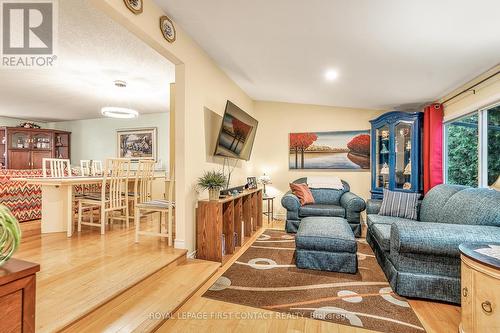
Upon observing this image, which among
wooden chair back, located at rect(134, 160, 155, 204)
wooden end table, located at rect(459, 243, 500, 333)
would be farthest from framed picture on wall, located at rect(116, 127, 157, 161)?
wooden end table, located at rect(459, 243, 500, 333)

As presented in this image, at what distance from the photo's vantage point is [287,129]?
16.2ft

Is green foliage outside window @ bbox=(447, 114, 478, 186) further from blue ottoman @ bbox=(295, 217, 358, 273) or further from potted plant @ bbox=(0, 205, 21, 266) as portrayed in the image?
potted plant @ bbox=(0, 205, 21, 266)

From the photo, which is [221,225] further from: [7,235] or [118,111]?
[118,111]

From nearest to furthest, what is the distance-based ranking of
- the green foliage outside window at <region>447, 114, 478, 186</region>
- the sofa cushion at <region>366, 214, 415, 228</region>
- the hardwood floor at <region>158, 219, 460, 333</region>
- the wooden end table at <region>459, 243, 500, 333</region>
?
the wooden end table at <region>459, 243, 500, 333</region>, the hardwood floor at <region>158, 219, 460, 333</region>, the sofa cushion at <region>366, 214, 415, 228</region>, the green foliage outside window at <region>447, 114, 478, 186</region>

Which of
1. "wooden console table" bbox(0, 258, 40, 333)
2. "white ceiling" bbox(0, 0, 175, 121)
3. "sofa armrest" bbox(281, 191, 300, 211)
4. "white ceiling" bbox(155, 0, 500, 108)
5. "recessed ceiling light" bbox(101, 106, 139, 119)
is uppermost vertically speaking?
"white ceiling" bbox(0, 0, 175, 121)

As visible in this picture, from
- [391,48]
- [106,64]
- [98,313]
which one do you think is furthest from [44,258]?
[391,48]

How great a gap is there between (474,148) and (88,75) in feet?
17.1

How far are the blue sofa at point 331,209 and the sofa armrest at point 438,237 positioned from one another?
1.69 meters

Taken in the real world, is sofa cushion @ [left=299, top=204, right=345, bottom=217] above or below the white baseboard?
above

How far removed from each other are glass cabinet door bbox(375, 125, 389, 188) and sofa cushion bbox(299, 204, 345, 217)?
97cm

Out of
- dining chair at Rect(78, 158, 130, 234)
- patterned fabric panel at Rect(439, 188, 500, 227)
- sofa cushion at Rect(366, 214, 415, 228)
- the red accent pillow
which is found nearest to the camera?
patterned fabric panel at Rect(439, 188, 500, 227)

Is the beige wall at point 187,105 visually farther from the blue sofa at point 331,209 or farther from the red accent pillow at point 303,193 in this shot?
the red accent pillow at point 303,193

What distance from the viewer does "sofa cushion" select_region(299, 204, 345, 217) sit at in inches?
146

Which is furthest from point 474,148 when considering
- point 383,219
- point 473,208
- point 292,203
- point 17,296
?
point 17,296
